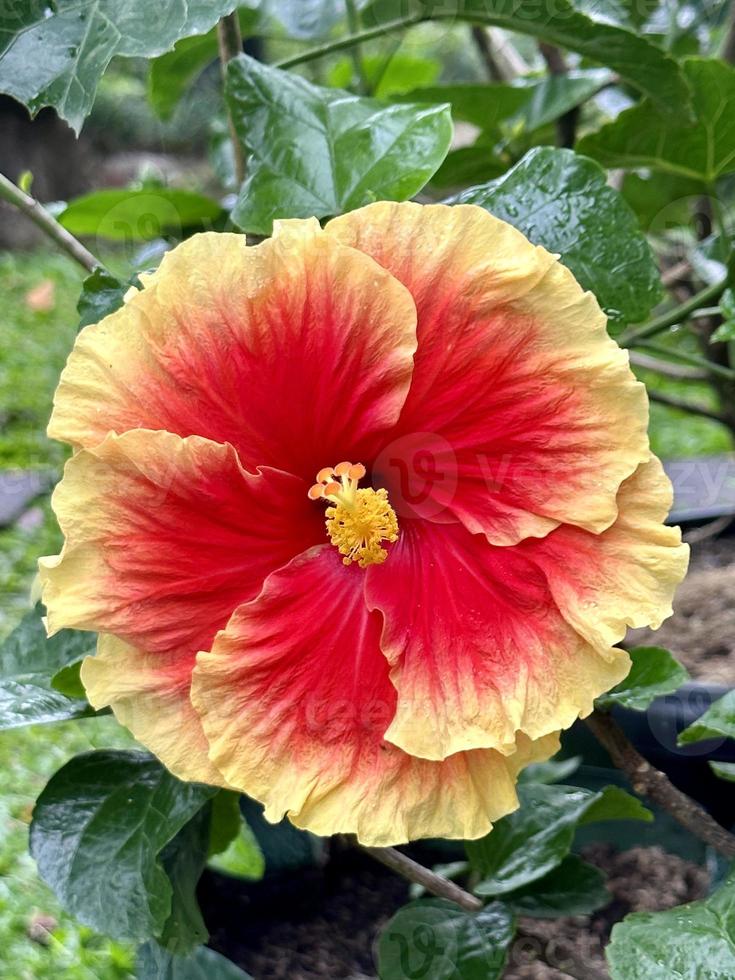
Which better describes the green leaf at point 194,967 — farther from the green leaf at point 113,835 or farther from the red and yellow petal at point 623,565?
the red and yellow petal at point 623,565

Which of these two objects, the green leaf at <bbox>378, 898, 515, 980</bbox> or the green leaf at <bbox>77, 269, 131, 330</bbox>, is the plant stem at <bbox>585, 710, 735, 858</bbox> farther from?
the green leaf at <bbox>77, 269, 131, 330</bbox>

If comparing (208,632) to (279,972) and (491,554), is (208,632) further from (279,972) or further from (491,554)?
(279,972)

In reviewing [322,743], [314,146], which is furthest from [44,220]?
[322,743]

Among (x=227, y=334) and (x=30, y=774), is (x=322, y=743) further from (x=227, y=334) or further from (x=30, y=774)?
(x=30, y=774)

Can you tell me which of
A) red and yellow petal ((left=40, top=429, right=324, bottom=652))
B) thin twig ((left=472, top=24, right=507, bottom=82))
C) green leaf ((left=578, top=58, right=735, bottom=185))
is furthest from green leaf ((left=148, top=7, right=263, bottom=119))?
red and yellow petal ((left=40, top=429, right=324, bottom=652))

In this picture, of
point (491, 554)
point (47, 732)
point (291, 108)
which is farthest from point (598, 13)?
point (47, 732)

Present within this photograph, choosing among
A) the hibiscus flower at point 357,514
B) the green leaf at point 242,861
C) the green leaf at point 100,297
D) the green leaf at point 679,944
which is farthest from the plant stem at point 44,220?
the green leaf at point 242,861
